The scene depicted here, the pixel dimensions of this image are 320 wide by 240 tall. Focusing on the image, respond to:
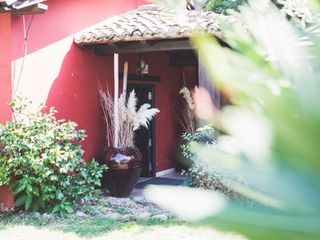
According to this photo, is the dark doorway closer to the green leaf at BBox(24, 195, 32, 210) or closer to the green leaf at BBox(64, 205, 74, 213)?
the green leaf at BBox(64, 205, 74, 213)

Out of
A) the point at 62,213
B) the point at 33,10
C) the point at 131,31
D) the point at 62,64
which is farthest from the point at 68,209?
the point at 131,31

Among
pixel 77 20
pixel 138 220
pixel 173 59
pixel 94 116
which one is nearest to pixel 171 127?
pixel 173 59

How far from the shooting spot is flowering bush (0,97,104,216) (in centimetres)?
593

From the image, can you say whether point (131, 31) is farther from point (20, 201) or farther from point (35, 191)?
point (20, 201)

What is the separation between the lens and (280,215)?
0.36 metres

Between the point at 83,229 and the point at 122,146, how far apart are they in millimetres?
2401

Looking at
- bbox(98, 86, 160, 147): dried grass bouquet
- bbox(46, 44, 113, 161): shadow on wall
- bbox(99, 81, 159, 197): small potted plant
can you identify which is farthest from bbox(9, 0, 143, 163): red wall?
bbox(99, 81, 159, 197): small potted plant

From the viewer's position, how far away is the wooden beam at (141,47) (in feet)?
23.5

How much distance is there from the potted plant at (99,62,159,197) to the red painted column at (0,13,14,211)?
1825 mm

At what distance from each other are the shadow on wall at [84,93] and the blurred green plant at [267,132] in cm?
674

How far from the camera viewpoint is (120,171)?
7.52 meters

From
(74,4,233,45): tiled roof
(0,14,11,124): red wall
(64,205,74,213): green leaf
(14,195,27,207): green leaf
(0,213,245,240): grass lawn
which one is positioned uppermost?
(74,4,233,45): tiled roof

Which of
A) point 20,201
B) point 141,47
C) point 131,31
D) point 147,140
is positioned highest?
point 131,31

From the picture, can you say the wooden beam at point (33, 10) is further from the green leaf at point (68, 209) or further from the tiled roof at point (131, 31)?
the green leaf at point (68, 209)
